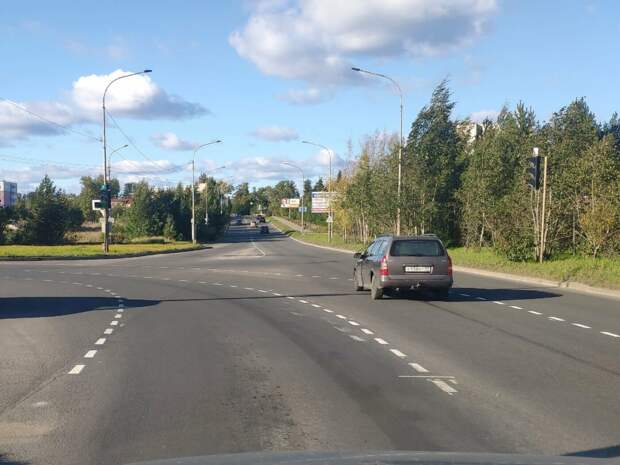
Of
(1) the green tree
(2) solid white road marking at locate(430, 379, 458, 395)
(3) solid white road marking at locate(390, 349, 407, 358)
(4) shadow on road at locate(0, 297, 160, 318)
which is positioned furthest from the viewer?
(1) the green tree

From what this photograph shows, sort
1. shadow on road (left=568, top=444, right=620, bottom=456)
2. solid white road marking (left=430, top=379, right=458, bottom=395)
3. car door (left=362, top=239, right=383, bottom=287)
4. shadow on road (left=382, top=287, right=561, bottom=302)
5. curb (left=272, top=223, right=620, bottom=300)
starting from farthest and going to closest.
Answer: curb (left=272, top=223, right=620, bottom=300)
shadow on road (left=382, top=287, right=561, bottom=302)
car door (left=362, top=239, right=383, bottom=287)
solid white road marking (left=430, top=379, right=458, bottom=395)
shadow on road (left=568, top=444, right=620, bottom=456)

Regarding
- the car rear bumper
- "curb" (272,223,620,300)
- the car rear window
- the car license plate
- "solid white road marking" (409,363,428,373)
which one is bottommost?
"curb" (272,223,620,300)

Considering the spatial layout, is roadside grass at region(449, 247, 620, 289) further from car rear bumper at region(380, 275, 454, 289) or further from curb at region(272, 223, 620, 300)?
car rear bumper at region(380, 275, 454, 289)

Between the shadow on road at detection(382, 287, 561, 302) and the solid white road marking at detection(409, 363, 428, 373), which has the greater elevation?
the solid white road marking at detection(409, 363, 428, 373)

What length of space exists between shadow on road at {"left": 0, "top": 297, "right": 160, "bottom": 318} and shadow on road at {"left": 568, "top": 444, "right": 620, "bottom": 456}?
37.4 feet

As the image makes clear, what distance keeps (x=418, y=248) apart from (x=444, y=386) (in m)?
9.32

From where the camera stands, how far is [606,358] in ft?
30.3

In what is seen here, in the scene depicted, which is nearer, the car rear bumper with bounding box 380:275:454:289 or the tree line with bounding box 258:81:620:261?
the car rear bumper with bounding box 380:275:454:289

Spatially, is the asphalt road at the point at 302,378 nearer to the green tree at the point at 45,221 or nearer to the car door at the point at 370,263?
the car door at the point at 370,263

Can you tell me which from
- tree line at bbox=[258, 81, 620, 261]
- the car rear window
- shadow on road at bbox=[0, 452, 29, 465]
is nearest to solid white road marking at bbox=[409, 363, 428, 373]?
shadow on road at bbox=[0, 452, 29, 465]

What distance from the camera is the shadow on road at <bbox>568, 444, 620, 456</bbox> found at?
16.6 feet

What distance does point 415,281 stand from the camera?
1627cm

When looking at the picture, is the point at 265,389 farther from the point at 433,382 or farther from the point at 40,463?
the point at 40,463

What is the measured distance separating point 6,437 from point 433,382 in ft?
14.5
